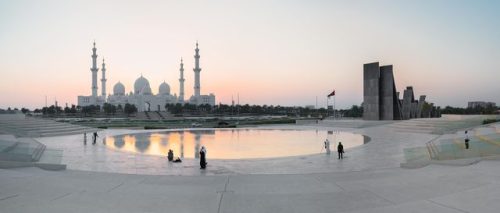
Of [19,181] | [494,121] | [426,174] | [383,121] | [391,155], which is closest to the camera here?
[19,181]

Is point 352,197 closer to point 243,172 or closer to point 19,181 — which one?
point 243,172

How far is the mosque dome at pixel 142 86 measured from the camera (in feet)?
375

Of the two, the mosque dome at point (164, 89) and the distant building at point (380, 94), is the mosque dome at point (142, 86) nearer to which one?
the mosque dome at point (164, 89)

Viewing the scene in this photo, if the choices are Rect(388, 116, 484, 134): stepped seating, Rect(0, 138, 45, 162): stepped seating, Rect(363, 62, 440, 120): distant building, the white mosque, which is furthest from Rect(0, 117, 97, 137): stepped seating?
the white mosque

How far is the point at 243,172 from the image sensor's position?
13375 mm

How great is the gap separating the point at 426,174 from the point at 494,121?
102 ft

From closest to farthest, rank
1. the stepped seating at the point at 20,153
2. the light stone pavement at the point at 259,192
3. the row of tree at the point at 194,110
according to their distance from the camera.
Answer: the light stone pavement at the point at 259,192 < the stepped seating at the point at 20,153 < the row of tree at the point at 194,110

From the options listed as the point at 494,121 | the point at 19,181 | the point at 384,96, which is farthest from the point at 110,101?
the point at 19,181

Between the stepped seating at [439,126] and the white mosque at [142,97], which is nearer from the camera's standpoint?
the stepped seating at [439,126]

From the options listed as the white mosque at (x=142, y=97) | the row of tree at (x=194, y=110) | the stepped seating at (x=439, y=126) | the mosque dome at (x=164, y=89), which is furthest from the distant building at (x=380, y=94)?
the mosque dome at (x=164, y=89)

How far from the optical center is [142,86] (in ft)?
378

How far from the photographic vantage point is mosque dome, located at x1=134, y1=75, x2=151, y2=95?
11431 centimetres

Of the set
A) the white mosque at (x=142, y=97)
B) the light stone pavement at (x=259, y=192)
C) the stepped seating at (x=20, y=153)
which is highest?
the white mosque at (x=142, y=97)

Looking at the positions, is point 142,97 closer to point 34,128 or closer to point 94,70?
point 94,70
